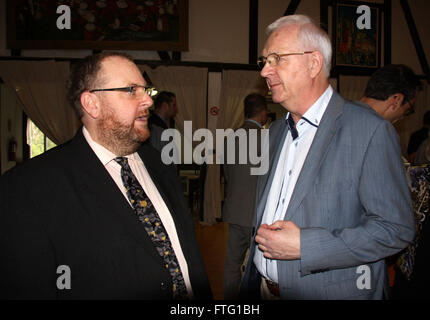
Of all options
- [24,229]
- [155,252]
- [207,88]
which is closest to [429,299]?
[155,252]

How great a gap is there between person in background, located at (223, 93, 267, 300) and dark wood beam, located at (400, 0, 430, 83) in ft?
26.4

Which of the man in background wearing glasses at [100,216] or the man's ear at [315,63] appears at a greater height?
the man's ear at [315,63]

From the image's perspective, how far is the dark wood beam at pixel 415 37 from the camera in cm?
880

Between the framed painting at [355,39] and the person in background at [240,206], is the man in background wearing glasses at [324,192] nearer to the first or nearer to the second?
the person in background at [240,206]

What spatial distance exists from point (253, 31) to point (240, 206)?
241 inches

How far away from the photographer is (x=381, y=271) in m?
1.44

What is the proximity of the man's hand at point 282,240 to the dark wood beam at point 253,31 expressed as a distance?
24.0 feet

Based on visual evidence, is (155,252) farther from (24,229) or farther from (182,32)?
(182,32)

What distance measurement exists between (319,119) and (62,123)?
747cm

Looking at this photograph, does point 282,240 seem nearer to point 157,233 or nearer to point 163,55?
point 157,233

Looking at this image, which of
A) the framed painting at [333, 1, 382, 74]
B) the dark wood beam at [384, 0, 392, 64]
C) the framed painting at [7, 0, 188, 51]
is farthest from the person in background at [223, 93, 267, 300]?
the dark wood beam at [384, 0, 392, 64]

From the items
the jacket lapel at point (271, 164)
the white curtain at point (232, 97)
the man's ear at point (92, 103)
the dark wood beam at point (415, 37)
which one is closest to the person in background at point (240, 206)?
the jacket lapel at point (271, 164)

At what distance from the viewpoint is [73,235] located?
1.36 meters

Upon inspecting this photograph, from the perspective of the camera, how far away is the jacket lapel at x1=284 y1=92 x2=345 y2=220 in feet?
4.59
